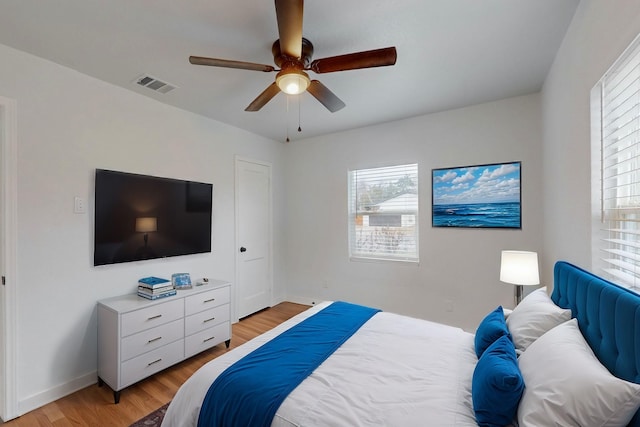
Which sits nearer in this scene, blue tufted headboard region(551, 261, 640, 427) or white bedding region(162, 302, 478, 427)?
blue tufted headboard region(551, 261, 640, 427)

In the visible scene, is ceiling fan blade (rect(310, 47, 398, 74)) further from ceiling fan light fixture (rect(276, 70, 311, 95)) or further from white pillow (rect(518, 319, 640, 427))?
white pillow (rect(518, 319, 640, 427))

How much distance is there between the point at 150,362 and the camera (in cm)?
230

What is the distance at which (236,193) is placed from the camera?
366 cm

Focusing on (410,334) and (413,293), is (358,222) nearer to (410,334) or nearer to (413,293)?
(413,293)

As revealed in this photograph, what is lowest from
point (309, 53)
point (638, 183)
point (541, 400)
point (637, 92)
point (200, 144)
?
point (541, 400)

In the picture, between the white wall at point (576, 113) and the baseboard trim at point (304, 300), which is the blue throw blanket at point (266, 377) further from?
the baseboard trim at point (304, 300)

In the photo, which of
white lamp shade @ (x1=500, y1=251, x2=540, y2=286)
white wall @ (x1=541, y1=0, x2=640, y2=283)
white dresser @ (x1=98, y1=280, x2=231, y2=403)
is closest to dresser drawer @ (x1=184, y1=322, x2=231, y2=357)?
white dresser @ (x1=98, y1=280, x2=231, y2=403)

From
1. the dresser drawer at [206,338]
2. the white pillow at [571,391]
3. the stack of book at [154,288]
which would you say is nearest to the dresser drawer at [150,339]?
the dresser drawer at [206,338]

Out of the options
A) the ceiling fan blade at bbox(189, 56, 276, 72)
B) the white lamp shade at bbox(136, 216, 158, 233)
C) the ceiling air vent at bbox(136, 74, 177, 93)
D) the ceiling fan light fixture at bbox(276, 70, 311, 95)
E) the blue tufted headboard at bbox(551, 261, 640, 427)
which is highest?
the ceiling air vent at bbox(136, 74, 177, 93)

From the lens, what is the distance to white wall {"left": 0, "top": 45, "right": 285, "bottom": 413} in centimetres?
201

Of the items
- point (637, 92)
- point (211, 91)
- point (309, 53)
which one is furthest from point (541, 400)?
point (211, 91)

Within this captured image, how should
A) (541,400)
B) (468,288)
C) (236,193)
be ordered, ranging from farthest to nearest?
1. (236,193)
2. (468,288)
3. (541,400)

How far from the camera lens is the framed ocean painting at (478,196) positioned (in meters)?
2.86

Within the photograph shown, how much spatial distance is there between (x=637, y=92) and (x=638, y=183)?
1.21 ft
